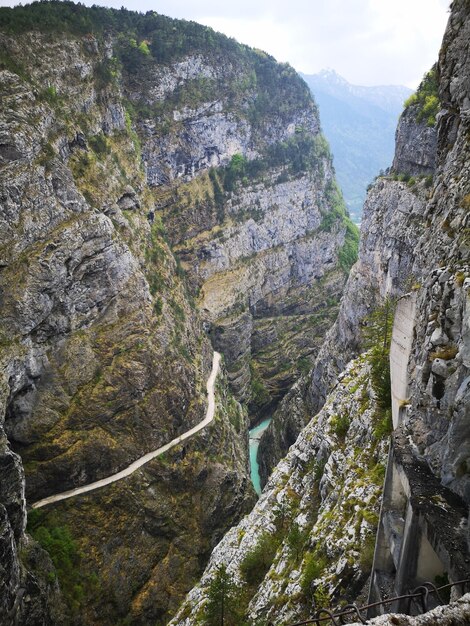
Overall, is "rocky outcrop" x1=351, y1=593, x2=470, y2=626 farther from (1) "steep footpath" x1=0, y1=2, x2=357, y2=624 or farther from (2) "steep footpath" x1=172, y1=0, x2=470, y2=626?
(1) "steep footpath" x1=0, y1=2, x2=357, y2=624

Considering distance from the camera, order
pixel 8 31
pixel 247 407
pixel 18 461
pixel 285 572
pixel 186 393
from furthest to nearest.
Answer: pixel 247 407
pixel 186 393
pixel 8 31
pixel 18 461
pixel 285 572

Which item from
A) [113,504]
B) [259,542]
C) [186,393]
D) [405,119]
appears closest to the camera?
[259,542]

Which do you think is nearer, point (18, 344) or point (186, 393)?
point (18, 344)

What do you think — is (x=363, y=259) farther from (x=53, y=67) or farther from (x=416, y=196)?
(x=53, y=67)

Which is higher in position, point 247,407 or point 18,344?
point 18,344

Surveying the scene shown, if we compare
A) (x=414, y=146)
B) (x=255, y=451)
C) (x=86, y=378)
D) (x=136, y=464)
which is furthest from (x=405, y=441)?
(x=255, y=451)

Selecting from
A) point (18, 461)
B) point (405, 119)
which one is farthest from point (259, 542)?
point (405, 119)
